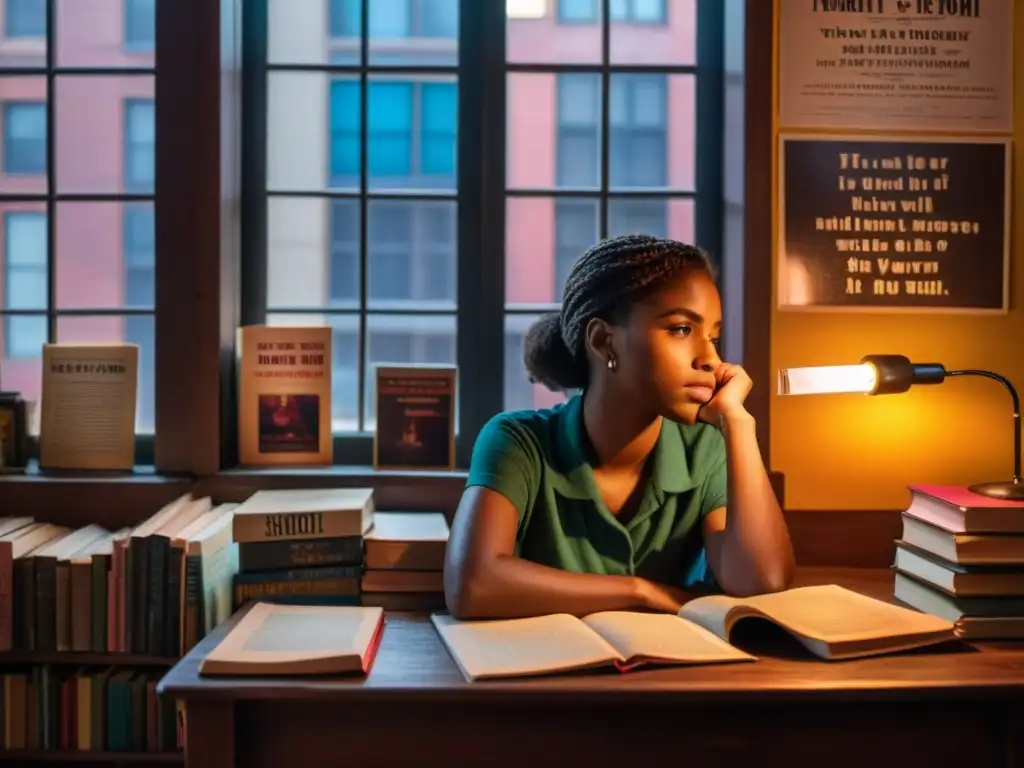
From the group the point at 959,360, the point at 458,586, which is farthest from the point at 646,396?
the point at 959,360

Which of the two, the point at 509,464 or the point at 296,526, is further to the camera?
the point at 296,526

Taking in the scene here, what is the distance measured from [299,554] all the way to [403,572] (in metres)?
0.22

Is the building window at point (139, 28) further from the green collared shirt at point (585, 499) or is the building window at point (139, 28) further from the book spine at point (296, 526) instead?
the green collared shirt at point (585, 499)

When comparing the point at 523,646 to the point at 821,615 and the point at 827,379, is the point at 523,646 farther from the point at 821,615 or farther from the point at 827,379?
the point at 827,379

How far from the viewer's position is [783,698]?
4.58 ft

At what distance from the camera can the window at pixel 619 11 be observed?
2.58 metres

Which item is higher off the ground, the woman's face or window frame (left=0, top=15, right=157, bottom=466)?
window frame (left=0, top=15, right=157, bottom=466)

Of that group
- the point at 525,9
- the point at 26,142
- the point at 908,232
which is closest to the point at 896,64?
the point at 908,232

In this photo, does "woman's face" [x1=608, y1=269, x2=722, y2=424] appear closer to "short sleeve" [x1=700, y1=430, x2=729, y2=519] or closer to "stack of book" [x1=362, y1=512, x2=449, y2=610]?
"short sleeve" [x1=700, y1=430, x2=729, y2=519]

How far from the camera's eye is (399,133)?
2594 mm

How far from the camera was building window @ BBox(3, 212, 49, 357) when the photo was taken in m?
2.57

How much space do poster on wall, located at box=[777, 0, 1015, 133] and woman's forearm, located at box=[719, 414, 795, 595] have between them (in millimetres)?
912

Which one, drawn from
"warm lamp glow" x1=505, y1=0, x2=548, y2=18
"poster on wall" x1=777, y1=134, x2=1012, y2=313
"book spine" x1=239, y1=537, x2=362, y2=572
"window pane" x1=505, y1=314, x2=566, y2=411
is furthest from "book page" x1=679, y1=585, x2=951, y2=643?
"warm lamp glow" x1=505, y1=0, x2=548, y2=18

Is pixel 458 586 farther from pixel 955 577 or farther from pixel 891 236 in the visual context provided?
pixel 891 236
